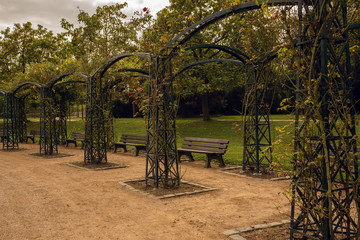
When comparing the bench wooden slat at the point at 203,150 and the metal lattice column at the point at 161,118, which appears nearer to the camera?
the metal lattice column at the point at 161,118

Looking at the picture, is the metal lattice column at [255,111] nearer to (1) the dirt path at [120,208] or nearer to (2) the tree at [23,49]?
(1) the dirt path at [120,208]

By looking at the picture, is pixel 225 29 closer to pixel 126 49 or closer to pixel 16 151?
pixel 126 49

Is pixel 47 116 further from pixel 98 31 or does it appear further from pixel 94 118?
pixel 98 31

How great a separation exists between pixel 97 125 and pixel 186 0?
41.2 feet

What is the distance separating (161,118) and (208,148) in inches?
132

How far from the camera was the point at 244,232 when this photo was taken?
4.40 metres

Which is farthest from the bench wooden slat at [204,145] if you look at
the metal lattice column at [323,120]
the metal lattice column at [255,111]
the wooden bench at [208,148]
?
the metal lattice column at [323,120]

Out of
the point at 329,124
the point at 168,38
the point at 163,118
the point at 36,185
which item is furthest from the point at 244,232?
the point at 36,185

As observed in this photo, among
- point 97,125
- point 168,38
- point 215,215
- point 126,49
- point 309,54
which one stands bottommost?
point 215,215

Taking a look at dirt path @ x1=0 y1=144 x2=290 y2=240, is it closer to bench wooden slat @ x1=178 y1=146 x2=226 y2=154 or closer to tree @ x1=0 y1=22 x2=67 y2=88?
bench wooden slat @ x1=178 y1=146 x2=226 y2=154

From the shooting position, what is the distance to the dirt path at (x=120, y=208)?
458 cm

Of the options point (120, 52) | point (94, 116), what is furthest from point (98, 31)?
point (94, 116)

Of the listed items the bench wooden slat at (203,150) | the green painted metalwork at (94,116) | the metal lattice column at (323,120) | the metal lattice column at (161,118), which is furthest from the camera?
the green painted metalwork at (94,116)

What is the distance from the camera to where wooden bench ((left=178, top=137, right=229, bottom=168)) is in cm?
970
